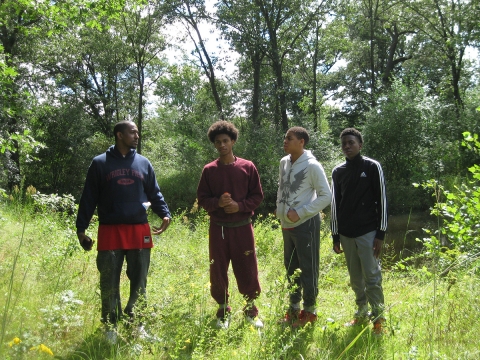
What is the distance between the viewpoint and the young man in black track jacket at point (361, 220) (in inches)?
144

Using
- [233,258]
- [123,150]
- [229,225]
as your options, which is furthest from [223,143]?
[233,258]

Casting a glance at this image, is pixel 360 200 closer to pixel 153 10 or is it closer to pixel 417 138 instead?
pixel 417 138

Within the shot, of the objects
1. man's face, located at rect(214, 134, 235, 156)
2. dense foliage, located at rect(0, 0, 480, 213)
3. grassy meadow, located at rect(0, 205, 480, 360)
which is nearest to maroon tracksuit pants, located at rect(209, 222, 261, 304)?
grassy meadow, located at rect(0, 205, 480, 360)

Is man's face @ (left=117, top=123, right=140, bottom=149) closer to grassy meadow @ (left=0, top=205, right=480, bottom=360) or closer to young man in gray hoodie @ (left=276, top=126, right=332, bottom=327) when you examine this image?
grassy meadow @ (left=0, top=205, right=480, bottom=360)

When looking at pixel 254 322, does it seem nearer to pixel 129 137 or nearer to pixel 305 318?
pixel 305 318

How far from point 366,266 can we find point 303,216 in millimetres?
728

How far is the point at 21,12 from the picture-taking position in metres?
5.48

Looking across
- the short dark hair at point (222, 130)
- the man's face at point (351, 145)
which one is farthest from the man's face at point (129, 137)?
the man's face at point (351, 145)

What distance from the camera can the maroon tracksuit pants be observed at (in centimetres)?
388

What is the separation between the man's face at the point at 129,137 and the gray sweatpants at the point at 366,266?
2168mm

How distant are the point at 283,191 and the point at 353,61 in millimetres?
26671

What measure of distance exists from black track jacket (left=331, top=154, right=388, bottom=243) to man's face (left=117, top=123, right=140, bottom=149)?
6.62 ft

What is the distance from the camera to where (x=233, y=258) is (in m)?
3.92

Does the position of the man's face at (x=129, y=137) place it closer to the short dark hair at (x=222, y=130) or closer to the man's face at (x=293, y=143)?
the short dark hair at (x=222, y=130)
